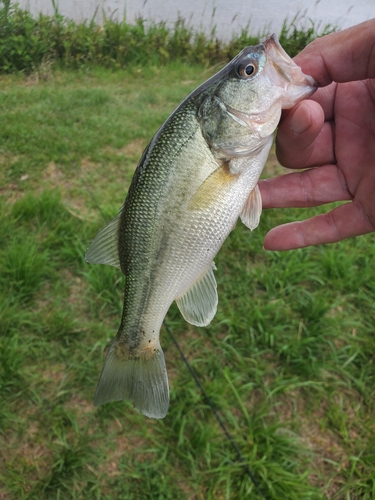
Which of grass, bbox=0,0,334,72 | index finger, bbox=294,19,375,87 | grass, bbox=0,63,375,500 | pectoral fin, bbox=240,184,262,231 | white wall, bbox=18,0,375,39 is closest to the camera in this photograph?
pectoral fin, bbox=240,184,262,231

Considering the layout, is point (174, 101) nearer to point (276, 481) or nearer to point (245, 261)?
point (245, 261)

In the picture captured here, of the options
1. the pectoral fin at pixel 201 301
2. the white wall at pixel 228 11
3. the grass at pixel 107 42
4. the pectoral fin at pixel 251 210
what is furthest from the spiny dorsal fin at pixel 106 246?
the white wall at pixel 228 11

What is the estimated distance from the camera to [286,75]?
149 cm

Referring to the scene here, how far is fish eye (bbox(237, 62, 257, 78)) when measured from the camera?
1480mm

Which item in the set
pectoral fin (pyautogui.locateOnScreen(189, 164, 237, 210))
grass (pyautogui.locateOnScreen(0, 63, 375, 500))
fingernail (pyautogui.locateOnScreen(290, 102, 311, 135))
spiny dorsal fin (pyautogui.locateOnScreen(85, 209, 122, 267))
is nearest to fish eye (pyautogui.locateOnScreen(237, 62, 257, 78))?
fingernail (pyautogui.locateOnScreen(290, 102, 311, 135))

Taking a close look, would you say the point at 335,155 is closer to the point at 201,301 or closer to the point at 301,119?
the point at 301,119

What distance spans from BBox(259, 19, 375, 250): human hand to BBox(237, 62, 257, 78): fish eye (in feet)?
1.11

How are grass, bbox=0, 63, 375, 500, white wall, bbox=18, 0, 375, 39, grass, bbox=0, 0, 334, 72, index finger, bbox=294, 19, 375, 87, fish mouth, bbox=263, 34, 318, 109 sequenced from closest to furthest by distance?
fish mouth, bbox=263, 34, 318, 109, index finger, bbox=294, 19, 375, 87, grass, bbox=0, 63, 375, 500, grass, bbox=0, 0, 334, 72, white wall, bbox=18, 0, 375, 39

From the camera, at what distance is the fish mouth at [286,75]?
1478 mm

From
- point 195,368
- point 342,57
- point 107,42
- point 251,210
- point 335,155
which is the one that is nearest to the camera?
point 251,210

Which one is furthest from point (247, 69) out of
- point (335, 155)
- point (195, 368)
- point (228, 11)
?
point (228, 11)

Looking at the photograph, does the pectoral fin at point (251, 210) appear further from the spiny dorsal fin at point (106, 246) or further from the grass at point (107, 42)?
the grass at point (107, 42)

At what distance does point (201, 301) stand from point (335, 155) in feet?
3.39

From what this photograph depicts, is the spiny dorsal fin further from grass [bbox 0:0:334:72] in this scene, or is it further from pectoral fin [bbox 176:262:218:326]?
grass [bbox 0:0:334:72]
